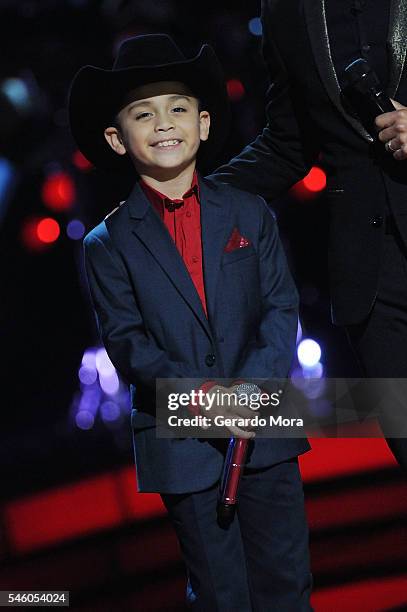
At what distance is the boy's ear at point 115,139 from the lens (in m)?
1.89

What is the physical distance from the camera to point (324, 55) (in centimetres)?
184

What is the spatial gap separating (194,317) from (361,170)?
45cm

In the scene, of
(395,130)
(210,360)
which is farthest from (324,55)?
(210,360)

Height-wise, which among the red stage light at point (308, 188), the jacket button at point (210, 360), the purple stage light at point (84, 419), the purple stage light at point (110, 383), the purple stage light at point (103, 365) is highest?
the red stage light at point (308, 188)

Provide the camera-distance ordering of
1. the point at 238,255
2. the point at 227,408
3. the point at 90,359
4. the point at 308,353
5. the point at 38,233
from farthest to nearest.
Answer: the point at 38,233
the point at 90,359
the point at 308,353
the point at 238,255
the point at 227,408

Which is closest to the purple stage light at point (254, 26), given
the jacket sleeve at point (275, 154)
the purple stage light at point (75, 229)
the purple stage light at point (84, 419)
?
the purple stage light at point (75, 229)

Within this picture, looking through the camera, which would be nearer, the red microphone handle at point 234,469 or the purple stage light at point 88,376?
the red microphone handle at point 234,469

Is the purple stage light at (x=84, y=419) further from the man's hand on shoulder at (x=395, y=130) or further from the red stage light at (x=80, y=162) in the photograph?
the man's hand on shoulder at (x=395, y=130)

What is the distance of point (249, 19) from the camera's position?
437 cm

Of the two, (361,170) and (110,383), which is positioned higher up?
(361,170)

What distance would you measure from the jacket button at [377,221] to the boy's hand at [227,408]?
1.45 ft

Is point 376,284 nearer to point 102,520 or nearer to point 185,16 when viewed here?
point 102,520

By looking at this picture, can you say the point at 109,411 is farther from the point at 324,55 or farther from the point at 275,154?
the point at 324,55

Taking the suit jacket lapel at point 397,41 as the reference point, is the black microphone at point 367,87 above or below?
below
